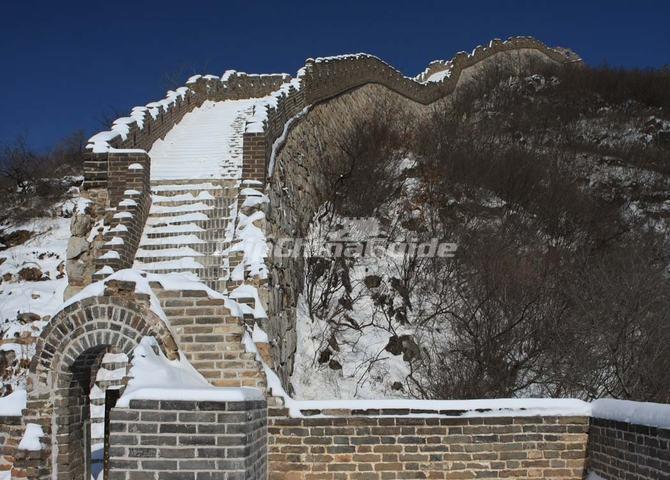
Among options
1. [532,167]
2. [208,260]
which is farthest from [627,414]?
[532,167]

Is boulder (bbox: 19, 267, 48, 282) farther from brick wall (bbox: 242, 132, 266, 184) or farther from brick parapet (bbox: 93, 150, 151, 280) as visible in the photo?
brick wall (bbox: 242, 132, 266, 184)

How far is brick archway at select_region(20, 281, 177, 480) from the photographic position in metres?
6.61

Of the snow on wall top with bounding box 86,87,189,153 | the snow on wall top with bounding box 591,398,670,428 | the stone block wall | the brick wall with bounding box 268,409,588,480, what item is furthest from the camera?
the snow on wall top with bounding box 86,87,189,153

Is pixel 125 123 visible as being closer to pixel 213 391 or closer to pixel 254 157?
pixel 254 157

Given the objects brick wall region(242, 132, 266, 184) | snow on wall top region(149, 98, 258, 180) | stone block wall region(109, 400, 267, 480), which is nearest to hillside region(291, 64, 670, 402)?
snow on wall top region(149, 98, 258, 180)

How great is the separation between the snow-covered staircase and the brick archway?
3.58 metres

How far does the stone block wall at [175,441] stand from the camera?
5.00 metres

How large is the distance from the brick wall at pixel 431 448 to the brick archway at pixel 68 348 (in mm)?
1711

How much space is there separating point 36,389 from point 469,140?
2107 centimetres

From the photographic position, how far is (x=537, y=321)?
14023 millimetres

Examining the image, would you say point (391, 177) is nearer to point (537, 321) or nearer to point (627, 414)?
point (537, 321)

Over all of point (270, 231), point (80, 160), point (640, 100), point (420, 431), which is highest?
point (640, 100)

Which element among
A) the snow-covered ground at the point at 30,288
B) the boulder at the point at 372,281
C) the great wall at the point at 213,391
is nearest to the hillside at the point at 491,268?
the boulder at the point at 372,281

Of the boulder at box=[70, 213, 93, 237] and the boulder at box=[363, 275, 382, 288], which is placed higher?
the boulder at box=[70, 213, 93, 237]
